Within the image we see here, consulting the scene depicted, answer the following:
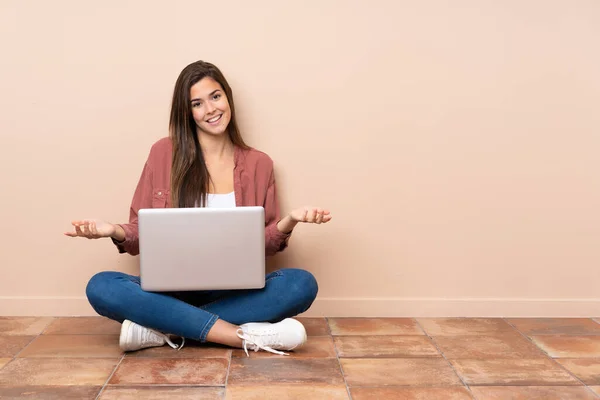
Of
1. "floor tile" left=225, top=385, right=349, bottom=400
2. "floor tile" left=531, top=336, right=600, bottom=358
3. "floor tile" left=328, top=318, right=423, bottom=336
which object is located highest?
"floor tile" left=225, top=385, right=349, bottom=400

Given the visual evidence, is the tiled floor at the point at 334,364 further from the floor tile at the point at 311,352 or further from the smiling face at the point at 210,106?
the smiling face at the point at 210,106

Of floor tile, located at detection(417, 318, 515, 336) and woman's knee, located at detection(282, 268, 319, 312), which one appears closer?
woman's knee, located at detection(282, 268, 319, 312)

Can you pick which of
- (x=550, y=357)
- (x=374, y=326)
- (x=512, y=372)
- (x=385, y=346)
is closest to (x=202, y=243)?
(x=385, y=346)

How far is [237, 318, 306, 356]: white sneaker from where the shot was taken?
220cm

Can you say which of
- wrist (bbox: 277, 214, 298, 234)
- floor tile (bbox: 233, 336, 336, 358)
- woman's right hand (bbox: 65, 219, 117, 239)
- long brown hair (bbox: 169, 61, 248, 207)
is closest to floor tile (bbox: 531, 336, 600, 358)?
floor tile (bbox: 233, 336, 336, 358)

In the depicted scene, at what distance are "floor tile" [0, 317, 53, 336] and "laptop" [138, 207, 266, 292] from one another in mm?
662

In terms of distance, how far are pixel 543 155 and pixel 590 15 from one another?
551 mm

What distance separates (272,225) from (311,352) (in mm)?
472

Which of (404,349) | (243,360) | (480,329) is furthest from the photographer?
(480,329)

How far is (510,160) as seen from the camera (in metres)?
2.66

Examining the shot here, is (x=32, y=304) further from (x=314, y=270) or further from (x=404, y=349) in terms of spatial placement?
(x=404, y=349)

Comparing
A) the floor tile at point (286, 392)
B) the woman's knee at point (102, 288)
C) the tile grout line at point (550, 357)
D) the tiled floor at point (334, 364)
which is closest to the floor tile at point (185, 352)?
the tiled floor at point (334, 364)

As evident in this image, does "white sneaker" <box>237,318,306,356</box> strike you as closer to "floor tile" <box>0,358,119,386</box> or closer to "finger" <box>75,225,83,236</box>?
"floor tile" <box>0,358,119,386</box>

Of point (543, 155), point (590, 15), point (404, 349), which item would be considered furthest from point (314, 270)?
point (590, 15)
